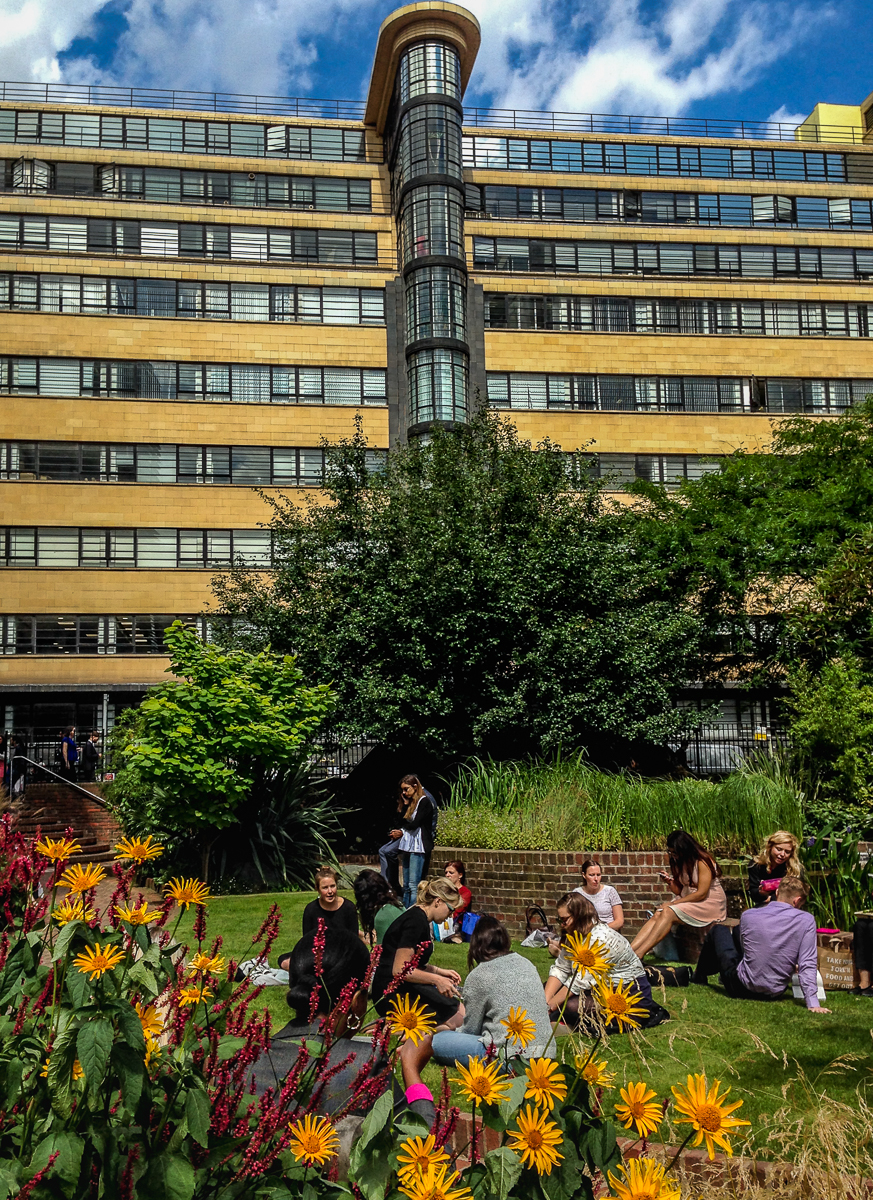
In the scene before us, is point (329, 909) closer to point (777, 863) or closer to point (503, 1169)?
point (777, 863)

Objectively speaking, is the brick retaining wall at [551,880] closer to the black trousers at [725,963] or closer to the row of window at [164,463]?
the black trousers at [725,963]

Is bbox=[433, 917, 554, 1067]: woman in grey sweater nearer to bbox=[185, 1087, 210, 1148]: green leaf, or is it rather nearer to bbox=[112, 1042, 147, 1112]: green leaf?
bbox=[185, 1087, 210, 1148]: green leaf

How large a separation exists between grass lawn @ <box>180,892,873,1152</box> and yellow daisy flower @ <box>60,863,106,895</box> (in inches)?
106

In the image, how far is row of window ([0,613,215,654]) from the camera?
120 feet

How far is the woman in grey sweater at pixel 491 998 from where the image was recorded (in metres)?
6.33

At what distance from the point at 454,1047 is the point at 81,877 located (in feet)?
13.6

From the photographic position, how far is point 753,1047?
5.94 m

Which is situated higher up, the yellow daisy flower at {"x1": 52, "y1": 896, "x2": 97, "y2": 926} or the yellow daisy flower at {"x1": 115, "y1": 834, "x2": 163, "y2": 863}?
the yellow daisy flower at {"x1": 115, "y1": 834, "x2": 163, "y2": 863}

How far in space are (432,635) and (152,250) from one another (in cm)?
2520

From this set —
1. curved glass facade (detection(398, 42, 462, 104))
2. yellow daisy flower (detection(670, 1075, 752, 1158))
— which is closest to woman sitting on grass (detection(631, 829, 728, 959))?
yellow daisy flower (detection(670, 1075, 752, 1158))

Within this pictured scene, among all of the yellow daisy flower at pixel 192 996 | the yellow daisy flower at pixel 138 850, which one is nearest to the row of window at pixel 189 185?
the yellow daisy flower at pixel 138 850

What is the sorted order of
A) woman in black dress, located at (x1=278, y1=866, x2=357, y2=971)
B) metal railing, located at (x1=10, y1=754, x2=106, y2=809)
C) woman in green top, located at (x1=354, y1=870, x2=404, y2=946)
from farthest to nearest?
metal railing, located at (x1=10, y1=754, x2=106, y2=809), woman in green top, located at (x1=354, y1=870, x2=404, y2=946), woman in black dress, located at (x1=278, y1=866, x2=357, y2=971)

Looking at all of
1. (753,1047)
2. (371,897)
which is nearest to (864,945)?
(753,1047)

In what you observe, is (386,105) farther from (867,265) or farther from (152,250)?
(867,265)
